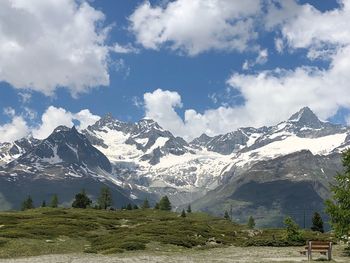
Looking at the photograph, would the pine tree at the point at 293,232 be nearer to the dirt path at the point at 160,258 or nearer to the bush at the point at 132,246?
the dirt path at the point at 160,258

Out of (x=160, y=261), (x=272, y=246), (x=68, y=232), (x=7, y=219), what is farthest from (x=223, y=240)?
(x=7, y=219)

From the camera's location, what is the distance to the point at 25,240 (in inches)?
2724

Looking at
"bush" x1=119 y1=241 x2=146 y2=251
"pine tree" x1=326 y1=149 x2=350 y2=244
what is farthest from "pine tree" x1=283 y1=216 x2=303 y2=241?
"bush" x1=119 y1=241 x2=146 y2=251

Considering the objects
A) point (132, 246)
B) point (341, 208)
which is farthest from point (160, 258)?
point (341, 208)

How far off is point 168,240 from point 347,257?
94.3ft

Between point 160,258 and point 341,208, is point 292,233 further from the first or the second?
point 160,258

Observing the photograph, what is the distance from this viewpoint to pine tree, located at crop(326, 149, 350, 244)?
5516 centimetres

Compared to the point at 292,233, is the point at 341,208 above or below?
above

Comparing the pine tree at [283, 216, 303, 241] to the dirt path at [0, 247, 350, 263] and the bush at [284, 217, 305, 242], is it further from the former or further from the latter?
the dirt path at [0, 247, 350, 263]

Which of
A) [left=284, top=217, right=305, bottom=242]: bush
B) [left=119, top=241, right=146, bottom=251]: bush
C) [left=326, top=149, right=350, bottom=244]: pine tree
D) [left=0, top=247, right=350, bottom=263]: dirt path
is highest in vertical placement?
[left=326, top=149, right=350, bottom=244]: pine tree

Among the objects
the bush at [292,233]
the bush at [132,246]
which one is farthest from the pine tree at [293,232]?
the bush at [132,246]

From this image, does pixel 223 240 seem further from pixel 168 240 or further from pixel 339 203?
pixel 339 203

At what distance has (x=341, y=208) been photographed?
56469 mm

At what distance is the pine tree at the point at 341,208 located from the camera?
55156 mm
